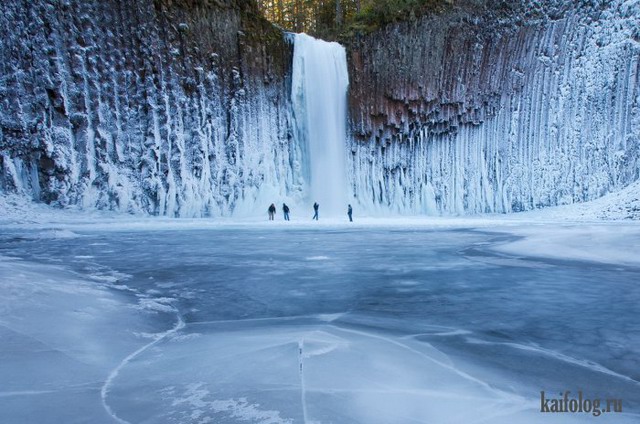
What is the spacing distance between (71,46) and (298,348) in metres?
22.7

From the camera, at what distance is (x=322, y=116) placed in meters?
28.2

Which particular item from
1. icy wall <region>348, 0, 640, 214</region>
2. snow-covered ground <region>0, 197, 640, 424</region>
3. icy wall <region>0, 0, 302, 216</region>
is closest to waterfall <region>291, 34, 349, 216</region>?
icy wall <region>348, 0, 640, 214</region>

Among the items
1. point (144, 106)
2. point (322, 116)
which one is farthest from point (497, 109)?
point (144, 106)

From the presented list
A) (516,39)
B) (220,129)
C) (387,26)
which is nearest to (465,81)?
(516,39)

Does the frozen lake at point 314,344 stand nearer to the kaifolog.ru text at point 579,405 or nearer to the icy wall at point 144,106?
the kaifolog.ru text at point 579,405

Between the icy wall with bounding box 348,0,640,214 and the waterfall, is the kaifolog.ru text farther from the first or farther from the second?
the waterfall

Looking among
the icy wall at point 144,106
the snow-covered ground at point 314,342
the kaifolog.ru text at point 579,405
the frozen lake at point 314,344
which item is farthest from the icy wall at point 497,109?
the kaifolog.ru text at point 579,405

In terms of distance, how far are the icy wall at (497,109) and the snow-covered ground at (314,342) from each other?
Result: 2013 cm

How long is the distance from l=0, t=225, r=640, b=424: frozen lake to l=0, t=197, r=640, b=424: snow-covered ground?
1 centimetres

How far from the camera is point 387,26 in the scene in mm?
28125

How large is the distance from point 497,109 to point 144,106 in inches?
750

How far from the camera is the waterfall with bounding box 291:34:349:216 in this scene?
2769cm

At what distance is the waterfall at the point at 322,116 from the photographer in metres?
27.7

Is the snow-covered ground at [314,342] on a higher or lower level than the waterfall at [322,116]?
lower
